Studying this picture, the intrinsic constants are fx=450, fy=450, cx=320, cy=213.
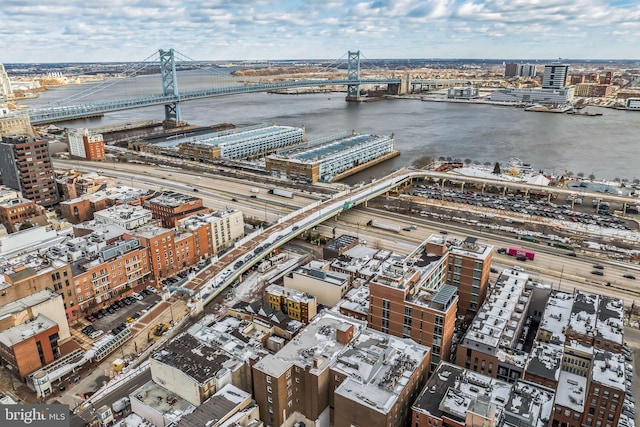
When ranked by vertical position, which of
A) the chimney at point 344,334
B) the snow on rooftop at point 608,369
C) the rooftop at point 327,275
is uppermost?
the chimney at point 344,334

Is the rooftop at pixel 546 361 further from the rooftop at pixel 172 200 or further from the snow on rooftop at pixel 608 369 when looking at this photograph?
the rooftop at pixel 172 200

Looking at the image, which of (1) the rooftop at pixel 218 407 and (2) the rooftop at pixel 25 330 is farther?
(2) the rooftop at pixel 25 330

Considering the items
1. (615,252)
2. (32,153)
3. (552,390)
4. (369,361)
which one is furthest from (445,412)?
(32,153)

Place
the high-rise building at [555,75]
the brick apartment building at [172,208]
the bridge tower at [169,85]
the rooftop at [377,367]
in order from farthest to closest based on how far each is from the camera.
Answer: the high-rise building at [555,75], the bridge tower at [169,85], the brick apartment building at [172,208], the rooftop at [377,367]

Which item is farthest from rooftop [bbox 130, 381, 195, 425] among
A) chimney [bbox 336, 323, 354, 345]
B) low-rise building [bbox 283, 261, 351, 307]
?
low-rise building [bbox 283, 261, 351, 307]

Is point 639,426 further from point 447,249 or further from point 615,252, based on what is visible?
point 615,252

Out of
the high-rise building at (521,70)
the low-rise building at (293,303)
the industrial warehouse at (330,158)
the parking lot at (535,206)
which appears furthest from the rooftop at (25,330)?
the high-rise building at (521,70)
